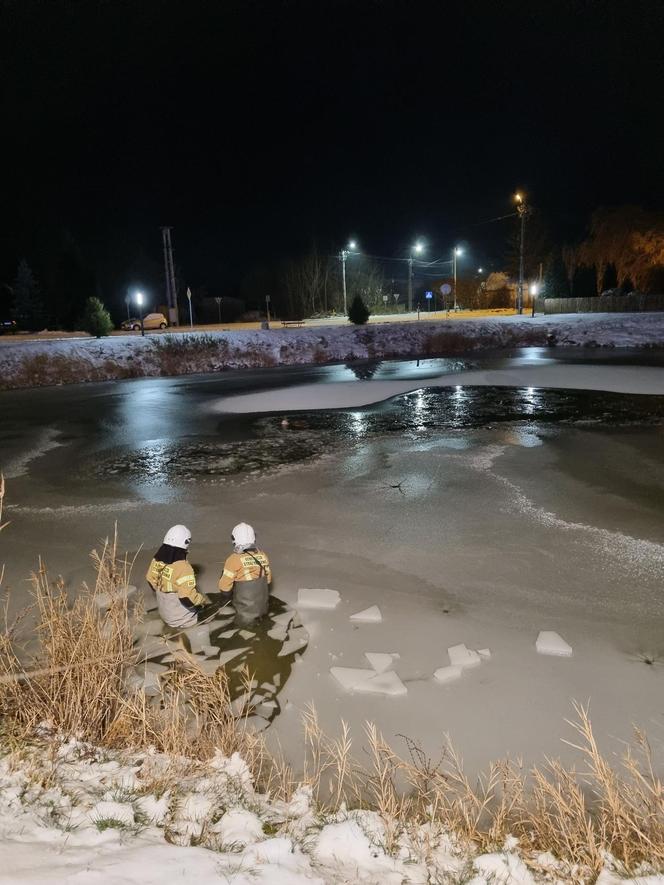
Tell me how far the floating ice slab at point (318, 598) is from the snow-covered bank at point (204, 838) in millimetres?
2167

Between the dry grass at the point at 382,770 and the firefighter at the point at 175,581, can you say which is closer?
the dry grass at the point at 382,770

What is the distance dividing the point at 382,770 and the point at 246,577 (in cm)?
198

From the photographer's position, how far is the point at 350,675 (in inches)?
173

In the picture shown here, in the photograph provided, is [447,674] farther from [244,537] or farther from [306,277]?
[306,277]

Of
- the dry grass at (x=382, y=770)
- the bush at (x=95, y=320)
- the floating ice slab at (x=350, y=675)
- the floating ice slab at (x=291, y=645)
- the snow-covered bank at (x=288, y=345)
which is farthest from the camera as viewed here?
the bush at (x=95, y=320)

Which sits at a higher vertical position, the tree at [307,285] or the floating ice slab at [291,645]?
the tree at [307,285]

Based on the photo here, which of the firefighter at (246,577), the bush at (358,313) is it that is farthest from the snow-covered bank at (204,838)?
the bush at (358,313)

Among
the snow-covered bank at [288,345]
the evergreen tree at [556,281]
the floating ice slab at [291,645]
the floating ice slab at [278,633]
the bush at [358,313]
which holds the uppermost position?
the evergreen tree at [556,281]

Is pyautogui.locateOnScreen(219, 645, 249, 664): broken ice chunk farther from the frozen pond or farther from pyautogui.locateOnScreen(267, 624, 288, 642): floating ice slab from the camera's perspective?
the frozen pond

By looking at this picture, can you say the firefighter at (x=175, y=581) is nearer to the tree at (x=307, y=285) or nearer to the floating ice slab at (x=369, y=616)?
the floating ice slab at (x=369, y=616)

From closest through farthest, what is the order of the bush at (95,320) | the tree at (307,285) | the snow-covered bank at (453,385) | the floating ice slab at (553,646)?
1. the floating ice slab at (553,646)
2. the snow-covered bank at (453,385)
3. the bush at (95,320)
4. the tree at (307,285)

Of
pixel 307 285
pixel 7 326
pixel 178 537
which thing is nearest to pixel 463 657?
pixel 178 537

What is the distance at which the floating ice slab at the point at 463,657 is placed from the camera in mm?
4527

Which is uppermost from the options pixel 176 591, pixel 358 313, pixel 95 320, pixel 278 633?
pixel 95 320
